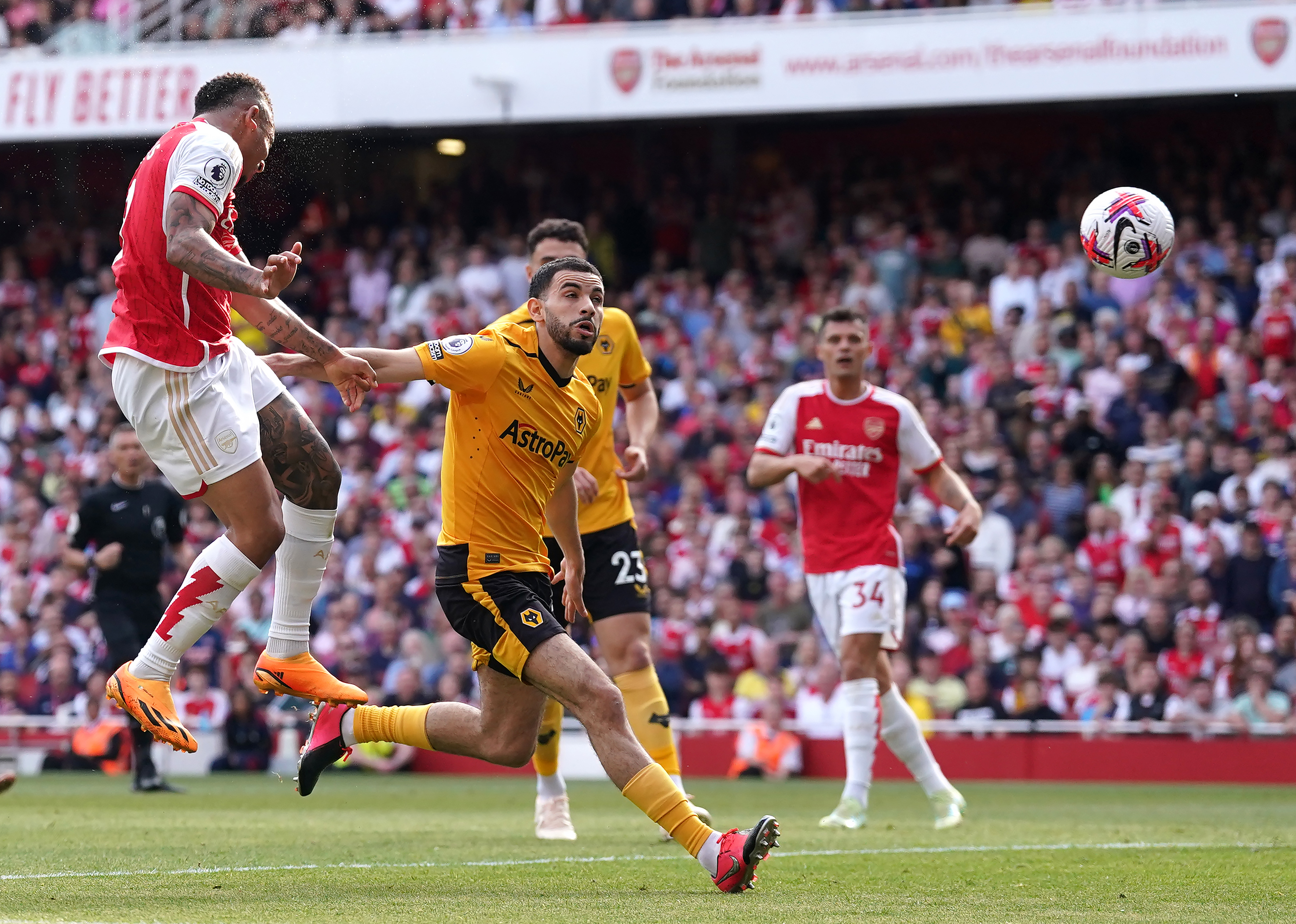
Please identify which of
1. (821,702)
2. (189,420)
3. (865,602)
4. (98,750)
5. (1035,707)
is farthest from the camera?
(98,750)

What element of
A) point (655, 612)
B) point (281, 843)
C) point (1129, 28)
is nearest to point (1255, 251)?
point (1129, 28)

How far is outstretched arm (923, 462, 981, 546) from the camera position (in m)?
9.65

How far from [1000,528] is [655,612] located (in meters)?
3.51

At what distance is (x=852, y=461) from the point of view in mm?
10078

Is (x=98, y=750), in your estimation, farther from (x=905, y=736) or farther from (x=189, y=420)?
(x=189, y=420)

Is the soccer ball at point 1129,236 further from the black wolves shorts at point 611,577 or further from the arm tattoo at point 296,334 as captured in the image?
the arm tattoo at point 296,334

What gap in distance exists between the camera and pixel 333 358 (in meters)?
6.60

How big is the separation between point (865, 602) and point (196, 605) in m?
4.04

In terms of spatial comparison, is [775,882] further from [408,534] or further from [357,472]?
[357,472]

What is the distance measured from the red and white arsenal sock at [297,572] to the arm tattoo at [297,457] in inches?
2.8

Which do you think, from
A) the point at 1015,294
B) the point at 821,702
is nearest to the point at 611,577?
the point at 821,702

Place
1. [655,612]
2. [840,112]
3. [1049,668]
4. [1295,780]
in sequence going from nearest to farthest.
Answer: [1295,780], [1049,668], [655,612], [840,112]

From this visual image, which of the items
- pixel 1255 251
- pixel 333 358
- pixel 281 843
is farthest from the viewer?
pixel 1255 251

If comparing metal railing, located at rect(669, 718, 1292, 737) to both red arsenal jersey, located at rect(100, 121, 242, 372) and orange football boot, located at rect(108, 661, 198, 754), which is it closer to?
orange football boot, located at rect(108, 661, 198, 754)
